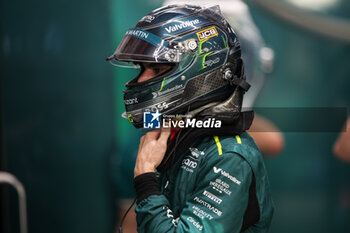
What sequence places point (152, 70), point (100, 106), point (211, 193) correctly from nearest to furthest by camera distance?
point (211, 193)
point (152, 70)
point (100, 106)

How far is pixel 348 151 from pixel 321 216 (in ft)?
1.26

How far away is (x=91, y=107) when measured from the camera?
7.93 ft

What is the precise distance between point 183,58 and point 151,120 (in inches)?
9.9

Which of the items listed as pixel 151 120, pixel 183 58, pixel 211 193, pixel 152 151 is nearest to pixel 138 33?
pixel 183 58

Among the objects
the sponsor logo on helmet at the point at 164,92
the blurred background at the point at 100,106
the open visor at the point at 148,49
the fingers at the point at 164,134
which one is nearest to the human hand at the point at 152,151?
the fingers at the point at 164,134

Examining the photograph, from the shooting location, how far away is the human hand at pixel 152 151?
4.61 feet

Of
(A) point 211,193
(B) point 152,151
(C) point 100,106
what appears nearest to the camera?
(A) point 211,193

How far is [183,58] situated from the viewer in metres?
1.47

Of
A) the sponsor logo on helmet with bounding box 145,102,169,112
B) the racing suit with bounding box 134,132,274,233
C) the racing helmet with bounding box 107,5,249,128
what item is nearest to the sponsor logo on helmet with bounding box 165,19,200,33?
the racing helmet with bounding box 107,5,249,128

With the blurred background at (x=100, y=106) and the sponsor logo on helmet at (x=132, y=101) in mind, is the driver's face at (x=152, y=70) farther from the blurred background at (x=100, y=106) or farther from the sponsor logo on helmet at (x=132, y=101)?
the blurred background at (x=100, y=106)

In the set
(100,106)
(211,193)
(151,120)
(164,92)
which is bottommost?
(100,106)

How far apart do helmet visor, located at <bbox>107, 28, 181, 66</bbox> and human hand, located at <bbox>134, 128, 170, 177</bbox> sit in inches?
10.1

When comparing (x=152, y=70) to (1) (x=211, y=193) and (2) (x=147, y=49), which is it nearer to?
(2) (x=147, y=49)

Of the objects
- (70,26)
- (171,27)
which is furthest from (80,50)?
(171,27)
